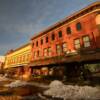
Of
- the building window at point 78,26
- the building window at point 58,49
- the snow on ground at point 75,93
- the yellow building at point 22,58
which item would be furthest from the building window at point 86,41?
the yellow building at point 22,58

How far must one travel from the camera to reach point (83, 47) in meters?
19.8

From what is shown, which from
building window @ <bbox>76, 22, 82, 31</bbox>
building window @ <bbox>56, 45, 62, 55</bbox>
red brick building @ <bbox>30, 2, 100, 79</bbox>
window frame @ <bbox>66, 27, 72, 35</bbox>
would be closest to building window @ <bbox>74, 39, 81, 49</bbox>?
red brick building @ <bbox>30, 2, 100, 79</bbox>

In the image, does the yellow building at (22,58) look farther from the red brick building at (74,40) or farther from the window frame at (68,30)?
the window frame at (68,30)

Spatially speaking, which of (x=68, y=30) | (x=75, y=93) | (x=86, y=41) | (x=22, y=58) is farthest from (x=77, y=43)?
(x=22, y=58)

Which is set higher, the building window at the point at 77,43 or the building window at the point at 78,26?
the building window at the point at 78,26

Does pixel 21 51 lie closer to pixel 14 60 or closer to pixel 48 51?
pixel 14 60

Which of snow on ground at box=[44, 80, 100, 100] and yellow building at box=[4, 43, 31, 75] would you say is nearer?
snow on ground at box=[44, 80, 100, 100]

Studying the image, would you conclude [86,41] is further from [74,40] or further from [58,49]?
[58,49]

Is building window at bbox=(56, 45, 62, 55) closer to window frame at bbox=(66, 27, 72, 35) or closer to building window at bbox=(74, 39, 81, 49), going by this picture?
window frame at bbox=(66, 27, 72, 35)

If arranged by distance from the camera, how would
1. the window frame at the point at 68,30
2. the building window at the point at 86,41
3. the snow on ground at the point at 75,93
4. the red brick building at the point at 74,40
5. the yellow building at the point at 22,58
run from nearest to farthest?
the snow on ground at the point at 75,93 → the red brick building at the point at 74,40 → the building window at the point at 86,41 → the window frame at the point at 68,30 → the yellow building at the point at 22,58

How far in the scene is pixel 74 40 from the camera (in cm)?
2142

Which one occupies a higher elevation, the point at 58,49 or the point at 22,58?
the point at 58,49

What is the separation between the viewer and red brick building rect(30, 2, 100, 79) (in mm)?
16309

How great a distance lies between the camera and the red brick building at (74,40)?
1631 centimetres
